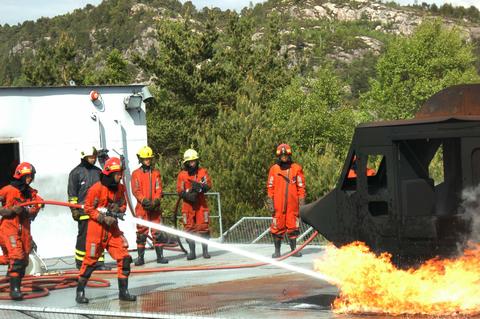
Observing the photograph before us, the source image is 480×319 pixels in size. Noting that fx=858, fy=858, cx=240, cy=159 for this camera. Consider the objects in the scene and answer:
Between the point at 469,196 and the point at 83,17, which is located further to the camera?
the point at 83,17

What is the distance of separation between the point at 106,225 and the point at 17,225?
161 cm

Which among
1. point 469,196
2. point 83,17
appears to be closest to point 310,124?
point 469,196

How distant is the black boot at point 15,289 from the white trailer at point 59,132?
5.23 m

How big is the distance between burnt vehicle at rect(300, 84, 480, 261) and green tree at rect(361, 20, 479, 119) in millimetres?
69871

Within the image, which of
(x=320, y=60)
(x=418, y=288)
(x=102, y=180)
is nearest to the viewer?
(x=418, y=288)

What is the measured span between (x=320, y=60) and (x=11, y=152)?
134608 mm

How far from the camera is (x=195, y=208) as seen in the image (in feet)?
50.0

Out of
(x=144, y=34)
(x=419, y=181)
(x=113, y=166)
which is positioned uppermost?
(x=144, y=34)

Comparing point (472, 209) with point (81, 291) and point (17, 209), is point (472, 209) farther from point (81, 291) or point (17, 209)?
point (17, 209)

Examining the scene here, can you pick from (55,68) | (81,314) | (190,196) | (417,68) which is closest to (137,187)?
(190,196)

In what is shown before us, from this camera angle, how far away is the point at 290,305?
9.95 metres

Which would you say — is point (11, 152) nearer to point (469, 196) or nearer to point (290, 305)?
point (290, 305)

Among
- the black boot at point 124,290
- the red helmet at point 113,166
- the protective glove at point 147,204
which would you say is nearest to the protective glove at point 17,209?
the red helmet at point 113,166

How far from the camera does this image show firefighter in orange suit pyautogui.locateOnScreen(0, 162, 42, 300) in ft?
37.4
